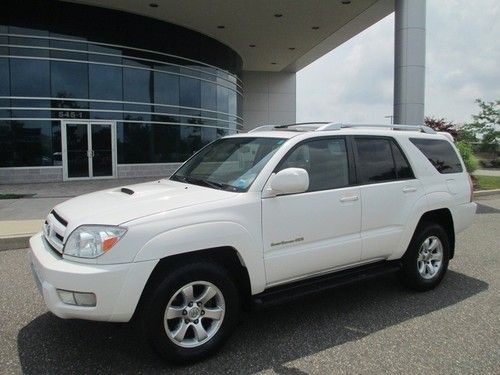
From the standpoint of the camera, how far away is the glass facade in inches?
671

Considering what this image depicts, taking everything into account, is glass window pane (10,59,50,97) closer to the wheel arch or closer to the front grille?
the front grille

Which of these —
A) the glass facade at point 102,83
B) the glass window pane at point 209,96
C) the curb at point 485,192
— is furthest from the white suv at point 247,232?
the glass window pane at point 209,96

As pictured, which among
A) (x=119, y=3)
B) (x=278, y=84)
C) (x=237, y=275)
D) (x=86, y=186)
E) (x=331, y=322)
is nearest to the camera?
(x=237, y=275)

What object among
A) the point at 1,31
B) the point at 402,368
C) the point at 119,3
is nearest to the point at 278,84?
the point at 119,3

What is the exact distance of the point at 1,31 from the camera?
16.8 metres

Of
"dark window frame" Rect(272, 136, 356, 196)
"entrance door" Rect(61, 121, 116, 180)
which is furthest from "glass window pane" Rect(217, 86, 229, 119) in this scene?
"dark window frame" Rect(272, 136, 356, 196)

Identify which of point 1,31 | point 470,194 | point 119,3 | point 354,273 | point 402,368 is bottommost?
point 402,368

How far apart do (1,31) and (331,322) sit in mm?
17641

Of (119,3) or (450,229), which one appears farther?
(119,3)

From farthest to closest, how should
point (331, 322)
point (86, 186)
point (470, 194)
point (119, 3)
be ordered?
1. point (119, 3)
2. point (86, 186)
3. point (470, 194)
4. point (331, 322)

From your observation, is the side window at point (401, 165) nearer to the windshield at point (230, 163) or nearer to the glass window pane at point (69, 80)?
the windshield at point (230, 163)

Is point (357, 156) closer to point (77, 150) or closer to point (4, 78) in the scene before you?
point (77, 150)

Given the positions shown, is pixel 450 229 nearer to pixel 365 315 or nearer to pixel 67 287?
pixel 365 315

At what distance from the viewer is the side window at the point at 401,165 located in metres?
4.82
